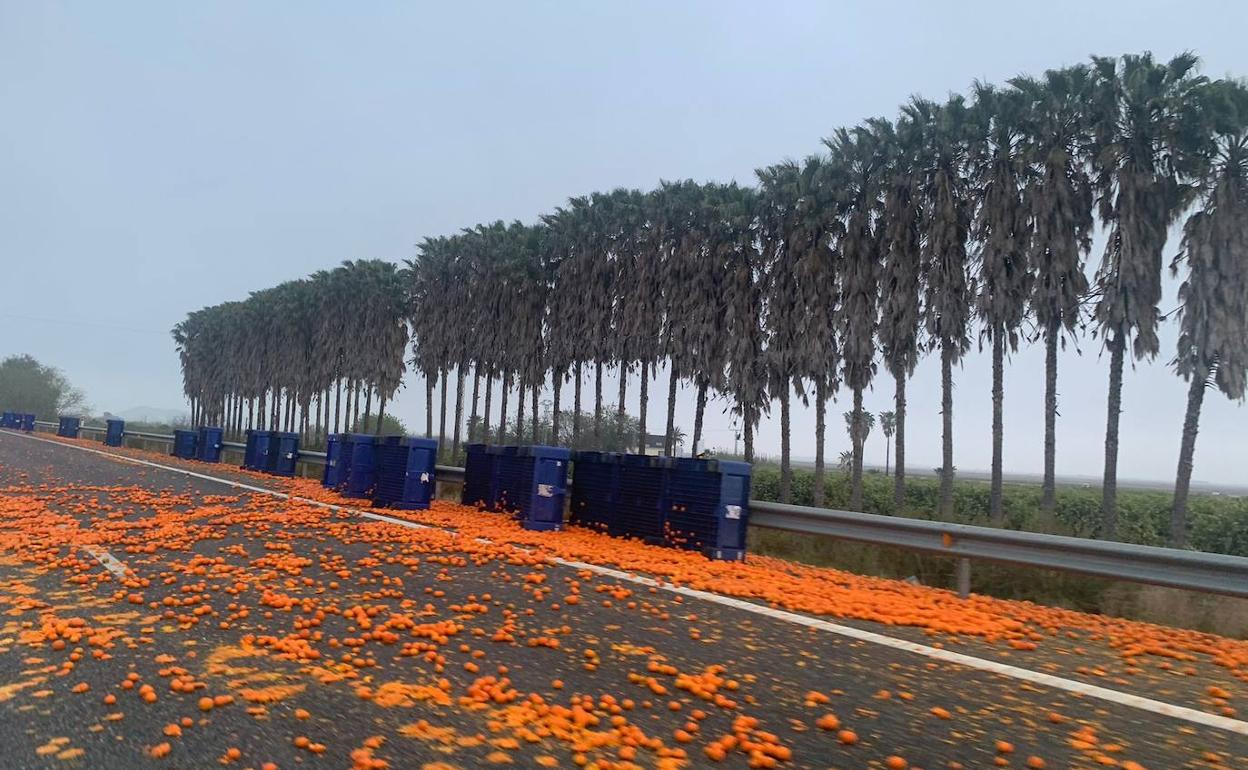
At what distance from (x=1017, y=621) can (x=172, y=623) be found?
6.70m

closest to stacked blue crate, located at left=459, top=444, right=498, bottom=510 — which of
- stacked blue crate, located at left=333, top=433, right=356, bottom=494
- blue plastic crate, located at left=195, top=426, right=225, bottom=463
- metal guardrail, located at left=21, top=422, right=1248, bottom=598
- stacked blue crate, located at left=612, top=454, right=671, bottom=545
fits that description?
stacked blue crate, located at left=333, top=433, right=356, bottom=494

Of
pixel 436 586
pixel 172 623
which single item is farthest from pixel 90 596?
pixel 436 586

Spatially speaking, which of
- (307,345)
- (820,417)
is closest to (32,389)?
(307,345)

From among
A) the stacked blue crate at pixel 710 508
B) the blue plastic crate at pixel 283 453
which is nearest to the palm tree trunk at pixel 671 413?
the blue plastic crate at pixel 283 453

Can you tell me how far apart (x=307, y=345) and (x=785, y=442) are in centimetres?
4354

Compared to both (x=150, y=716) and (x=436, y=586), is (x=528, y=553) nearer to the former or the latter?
(x=436, y=586)

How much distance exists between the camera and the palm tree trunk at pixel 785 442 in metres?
31.0

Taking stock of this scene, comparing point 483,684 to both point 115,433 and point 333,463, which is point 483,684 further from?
point 115,433

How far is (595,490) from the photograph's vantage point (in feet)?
39.7

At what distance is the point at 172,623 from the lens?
5.64m

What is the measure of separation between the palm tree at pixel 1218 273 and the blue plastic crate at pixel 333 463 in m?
20.8

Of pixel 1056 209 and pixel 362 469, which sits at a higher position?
pixel 1056 209

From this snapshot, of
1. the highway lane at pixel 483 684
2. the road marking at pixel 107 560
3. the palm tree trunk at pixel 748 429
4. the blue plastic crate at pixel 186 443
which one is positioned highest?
the palm tree trunk at pixel 748 429

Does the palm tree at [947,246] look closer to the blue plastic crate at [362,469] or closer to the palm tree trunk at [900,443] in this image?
the palm tree trunk at [900,443]
